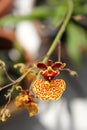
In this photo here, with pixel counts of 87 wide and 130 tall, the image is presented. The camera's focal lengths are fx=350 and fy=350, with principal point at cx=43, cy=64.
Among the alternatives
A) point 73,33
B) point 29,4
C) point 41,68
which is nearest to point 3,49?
point 73,33

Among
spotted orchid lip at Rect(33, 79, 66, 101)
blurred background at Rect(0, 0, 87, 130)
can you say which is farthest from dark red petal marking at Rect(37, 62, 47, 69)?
blurred background at Rect(0, 0, 87, 130)

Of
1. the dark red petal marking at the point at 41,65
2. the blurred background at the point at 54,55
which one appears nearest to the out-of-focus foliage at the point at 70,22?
the blurred background at the point at 54,55

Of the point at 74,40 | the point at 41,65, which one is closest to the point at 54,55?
the point at 74,40

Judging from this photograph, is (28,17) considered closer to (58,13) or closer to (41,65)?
(58,13)

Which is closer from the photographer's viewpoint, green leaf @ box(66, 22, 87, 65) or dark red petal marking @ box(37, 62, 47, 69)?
dark red petal marking @ box(37, 62, 47, 69)

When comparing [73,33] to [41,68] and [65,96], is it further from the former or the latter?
[41,68]

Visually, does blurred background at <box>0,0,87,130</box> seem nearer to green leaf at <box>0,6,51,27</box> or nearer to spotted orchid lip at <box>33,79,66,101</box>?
green leaf at <box>0,6,51,27</box>

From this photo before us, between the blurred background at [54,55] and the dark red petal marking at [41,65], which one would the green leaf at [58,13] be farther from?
the dark red petal marking at [41,65]
